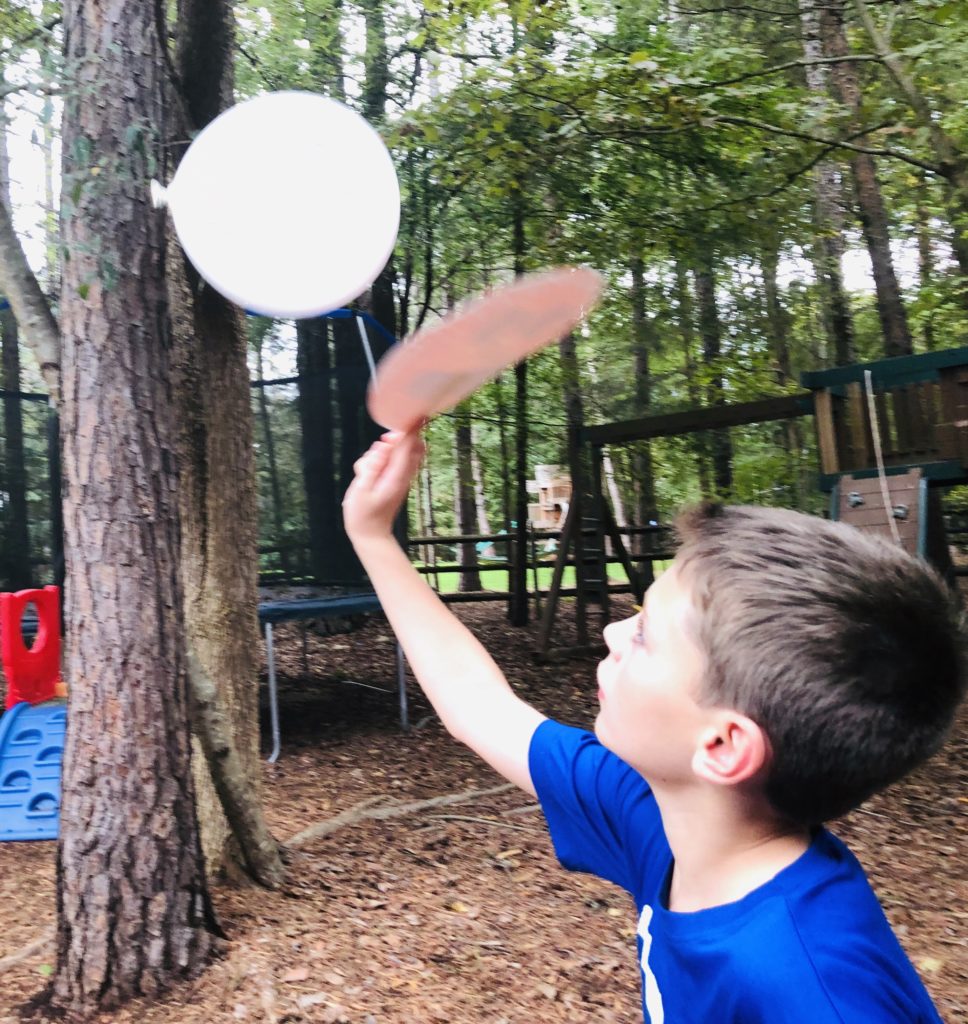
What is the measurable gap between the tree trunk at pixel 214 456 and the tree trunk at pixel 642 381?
Answer: 4646mm

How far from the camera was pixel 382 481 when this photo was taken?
1344 millimetres

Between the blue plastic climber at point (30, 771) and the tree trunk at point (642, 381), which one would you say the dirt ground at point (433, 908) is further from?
the tree trunk at point (642, 381)

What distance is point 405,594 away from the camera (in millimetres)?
1436

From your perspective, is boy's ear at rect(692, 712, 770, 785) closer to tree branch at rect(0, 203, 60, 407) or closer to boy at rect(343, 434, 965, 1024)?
boy at rect(343, 434, 965, 1024)

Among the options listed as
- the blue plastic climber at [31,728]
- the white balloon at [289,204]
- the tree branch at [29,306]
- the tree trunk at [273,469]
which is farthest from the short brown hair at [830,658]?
the tree trunk at [273,469]

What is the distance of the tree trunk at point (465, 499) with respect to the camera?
1079 centimetres

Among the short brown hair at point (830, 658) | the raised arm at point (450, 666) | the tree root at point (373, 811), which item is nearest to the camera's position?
the short brown hair at point (830, 658)

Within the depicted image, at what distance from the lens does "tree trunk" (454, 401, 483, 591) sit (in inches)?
425

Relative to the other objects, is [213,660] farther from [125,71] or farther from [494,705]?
[494,705]

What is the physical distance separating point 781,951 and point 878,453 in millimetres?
5806

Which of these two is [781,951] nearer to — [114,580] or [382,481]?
[382,481]

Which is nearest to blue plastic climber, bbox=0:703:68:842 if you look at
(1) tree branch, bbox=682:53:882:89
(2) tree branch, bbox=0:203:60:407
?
(2) tree branch, bbox=0:203:60:407

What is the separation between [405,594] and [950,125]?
319 inches

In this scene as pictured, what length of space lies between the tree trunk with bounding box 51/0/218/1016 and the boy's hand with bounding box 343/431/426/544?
1572mm
